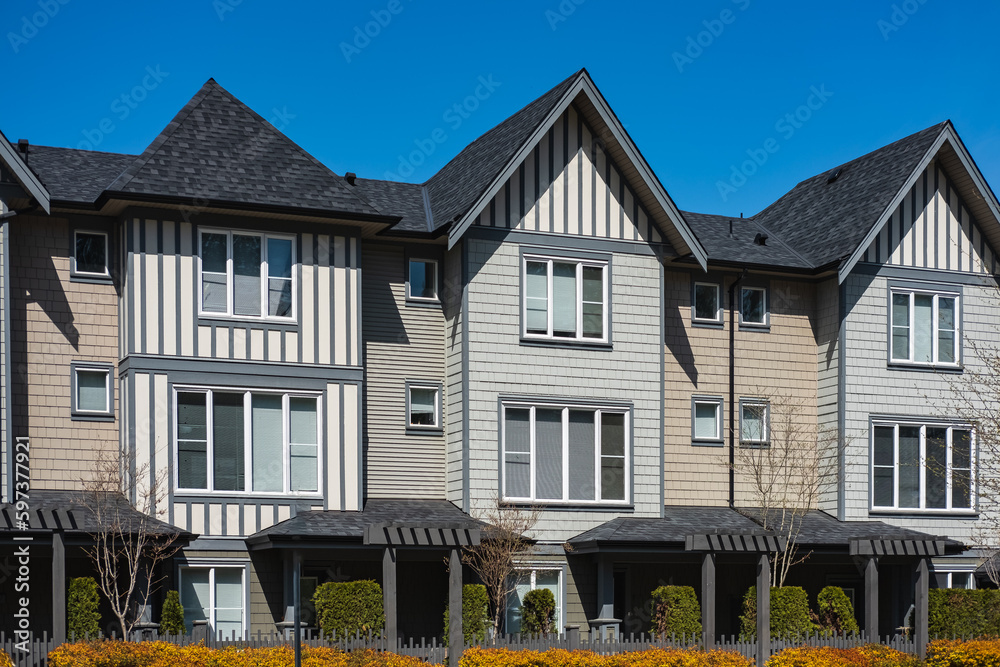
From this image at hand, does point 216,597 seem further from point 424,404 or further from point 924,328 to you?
point 924,328

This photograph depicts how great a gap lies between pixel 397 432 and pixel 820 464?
1028 cm

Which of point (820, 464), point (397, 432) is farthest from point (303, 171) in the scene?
point (820, 464)

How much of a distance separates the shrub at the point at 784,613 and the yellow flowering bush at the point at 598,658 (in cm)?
197

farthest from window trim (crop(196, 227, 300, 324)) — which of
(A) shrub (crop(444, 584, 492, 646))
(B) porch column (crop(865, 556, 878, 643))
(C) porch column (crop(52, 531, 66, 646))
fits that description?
(B) porch column (crop(865, 556, 878, 643))

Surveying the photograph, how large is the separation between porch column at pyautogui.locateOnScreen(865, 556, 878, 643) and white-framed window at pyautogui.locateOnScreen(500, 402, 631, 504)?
548cm

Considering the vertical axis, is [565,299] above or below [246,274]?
below

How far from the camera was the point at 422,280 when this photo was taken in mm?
29188

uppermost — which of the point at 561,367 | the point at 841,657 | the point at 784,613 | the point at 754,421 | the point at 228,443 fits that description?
the point at 561,367

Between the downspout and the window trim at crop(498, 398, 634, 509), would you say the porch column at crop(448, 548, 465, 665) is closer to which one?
the window trim at crop(498, 398, 634, 509)

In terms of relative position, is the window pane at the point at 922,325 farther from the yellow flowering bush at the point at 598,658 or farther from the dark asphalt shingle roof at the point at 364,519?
the dark asphalt shingle roof at the point at 364,519

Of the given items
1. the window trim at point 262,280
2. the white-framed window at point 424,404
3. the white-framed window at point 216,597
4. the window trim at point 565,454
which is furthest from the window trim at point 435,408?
the white-framed window at point 216,597

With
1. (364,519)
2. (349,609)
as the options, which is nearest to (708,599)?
(364,519)

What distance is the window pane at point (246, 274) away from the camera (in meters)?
26.3

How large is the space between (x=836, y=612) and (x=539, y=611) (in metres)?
6.84
